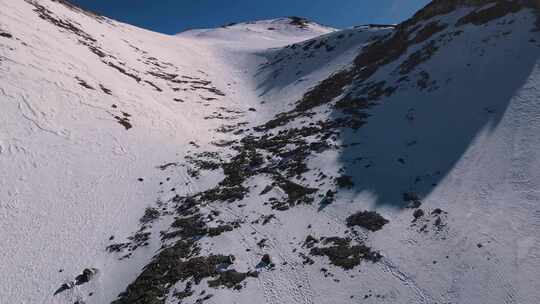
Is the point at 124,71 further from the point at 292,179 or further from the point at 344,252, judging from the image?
the point at 344,252

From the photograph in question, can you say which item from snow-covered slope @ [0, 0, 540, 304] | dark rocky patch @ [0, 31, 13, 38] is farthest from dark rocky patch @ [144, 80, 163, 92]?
dark rocky patch @ [0, 31, 13, 38]

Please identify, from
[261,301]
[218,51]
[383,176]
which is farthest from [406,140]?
[218,51]

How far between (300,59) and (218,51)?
2705cm

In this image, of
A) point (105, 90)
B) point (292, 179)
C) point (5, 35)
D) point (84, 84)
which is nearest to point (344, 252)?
point (292, 179)

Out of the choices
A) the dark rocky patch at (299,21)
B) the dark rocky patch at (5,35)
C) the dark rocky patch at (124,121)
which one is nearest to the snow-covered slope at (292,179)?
the dark rocky patch at (5,35)

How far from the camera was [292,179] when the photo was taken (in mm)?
20875

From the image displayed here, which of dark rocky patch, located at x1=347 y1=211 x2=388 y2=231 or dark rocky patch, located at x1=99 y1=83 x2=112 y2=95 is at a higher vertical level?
dark rocky patch, located at x1=99 y1=83 x2=112 y2=95

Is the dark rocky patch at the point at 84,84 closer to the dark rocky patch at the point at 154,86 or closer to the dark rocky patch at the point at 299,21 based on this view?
the dark rocky patch at the point at 154,86

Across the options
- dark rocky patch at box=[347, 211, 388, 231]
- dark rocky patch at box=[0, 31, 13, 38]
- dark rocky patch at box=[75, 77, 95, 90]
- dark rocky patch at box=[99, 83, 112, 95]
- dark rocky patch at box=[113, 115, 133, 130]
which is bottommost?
dark rocky patch at box=[347, 211, 388, 231]

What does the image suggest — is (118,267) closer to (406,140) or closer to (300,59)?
(406,140)

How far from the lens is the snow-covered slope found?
13562 millimetres

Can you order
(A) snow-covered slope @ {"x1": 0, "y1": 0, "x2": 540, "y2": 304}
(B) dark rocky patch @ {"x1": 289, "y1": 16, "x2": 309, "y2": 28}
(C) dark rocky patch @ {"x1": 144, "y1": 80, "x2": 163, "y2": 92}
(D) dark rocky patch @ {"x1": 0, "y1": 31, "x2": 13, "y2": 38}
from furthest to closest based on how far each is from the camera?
(B) dark rocky patch @ {"x1": 289, "y1": 16, "x2": 309, "y2": 28} < (C) dark rocky patch @ {"x1": 144, "y1": 80, "x2": 163, "y2": 92} < (D) dark rocky patch @ {"x1": 0, "y1": 31, "x2": 13, "y2": 38} < (A) snow-covered slope @ {"x1": 0, "y1": 0, "x2": 540, "y2": 304}

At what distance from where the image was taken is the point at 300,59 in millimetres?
56375

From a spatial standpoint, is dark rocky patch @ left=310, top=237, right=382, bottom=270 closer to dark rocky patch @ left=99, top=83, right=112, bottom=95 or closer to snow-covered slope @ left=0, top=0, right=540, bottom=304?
snow-covered slope @ left=0, top=0, right=540, bottom=304
